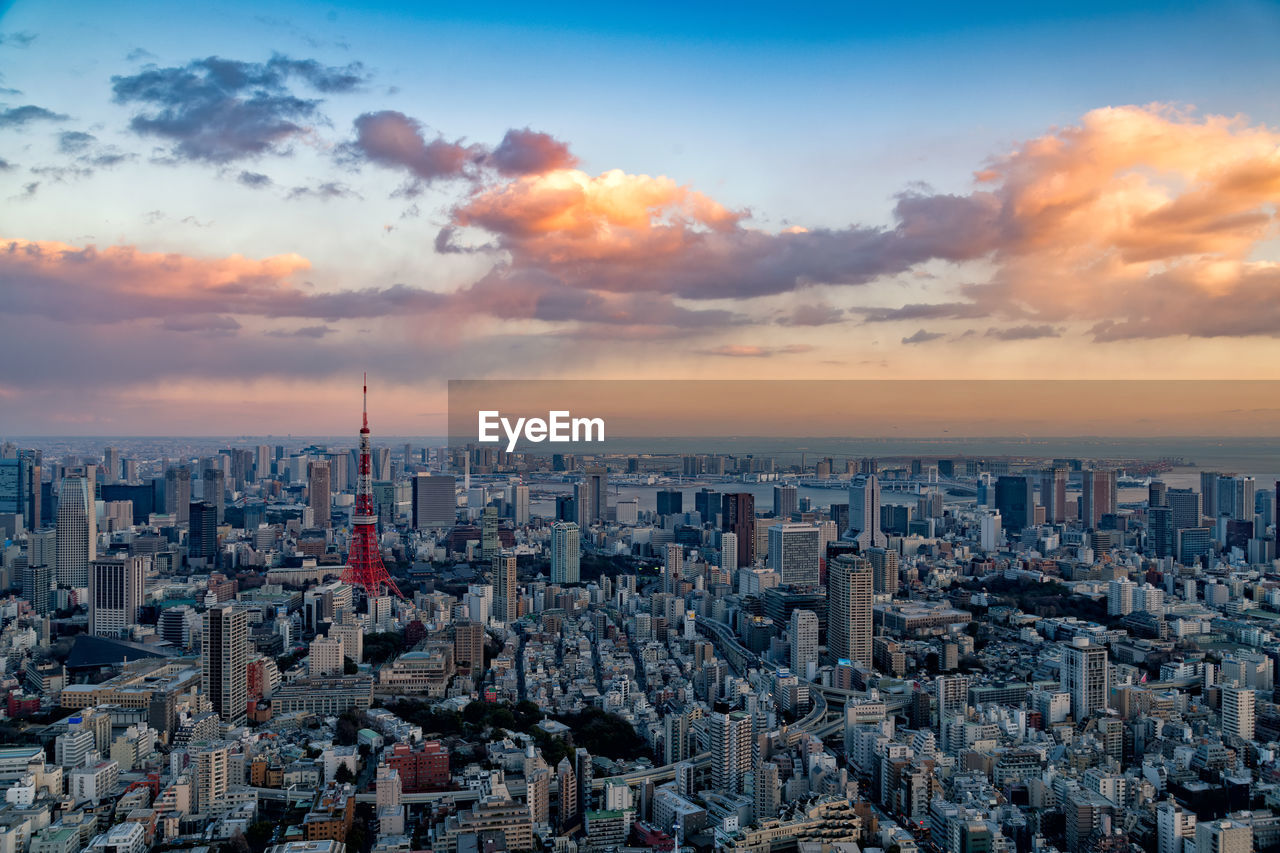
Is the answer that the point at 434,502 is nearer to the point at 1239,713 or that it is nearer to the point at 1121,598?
the point at 1121,598

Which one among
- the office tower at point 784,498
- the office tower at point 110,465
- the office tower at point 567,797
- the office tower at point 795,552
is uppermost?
the office tower at point 110,465

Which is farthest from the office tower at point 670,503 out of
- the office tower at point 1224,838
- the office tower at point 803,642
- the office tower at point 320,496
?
the office tower at point 1224,838

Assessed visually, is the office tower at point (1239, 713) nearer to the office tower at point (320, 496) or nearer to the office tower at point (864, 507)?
the office tower at point (864, 507)

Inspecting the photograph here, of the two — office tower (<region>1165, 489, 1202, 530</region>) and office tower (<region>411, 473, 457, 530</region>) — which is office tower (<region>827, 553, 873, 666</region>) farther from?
office tower (<region>411, 473, 457, 530</region>)

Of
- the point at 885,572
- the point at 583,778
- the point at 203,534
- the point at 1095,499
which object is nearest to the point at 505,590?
the point at 885,572

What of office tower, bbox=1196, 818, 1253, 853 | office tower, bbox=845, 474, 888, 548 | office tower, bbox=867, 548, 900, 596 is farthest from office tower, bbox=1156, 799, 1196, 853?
office tower, bbox=845, 474, 888, 548
